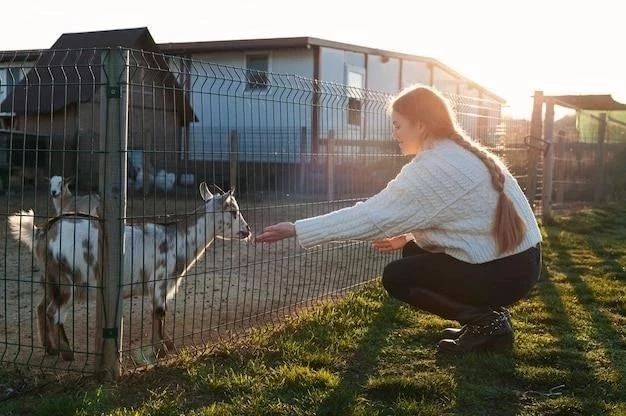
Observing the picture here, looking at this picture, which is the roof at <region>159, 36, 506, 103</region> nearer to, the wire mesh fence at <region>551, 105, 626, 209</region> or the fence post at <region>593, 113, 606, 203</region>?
the wire mesh fence at <region>551, 105, 626, 209</region>

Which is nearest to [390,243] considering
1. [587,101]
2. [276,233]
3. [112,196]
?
[276,233]

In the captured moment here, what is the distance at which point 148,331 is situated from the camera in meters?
5.76

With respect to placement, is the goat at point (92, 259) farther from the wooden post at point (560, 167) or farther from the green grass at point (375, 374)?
the wooden post at point (560, 167)

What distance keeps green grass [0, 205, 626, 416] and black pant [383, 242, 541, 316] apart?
0.43 metres

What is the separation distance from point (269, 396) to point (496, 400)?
50.2 inches

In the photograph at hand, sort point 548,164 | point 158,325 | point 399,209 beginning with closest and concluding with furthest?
point 399,209 < point 158,325 < point 548,164

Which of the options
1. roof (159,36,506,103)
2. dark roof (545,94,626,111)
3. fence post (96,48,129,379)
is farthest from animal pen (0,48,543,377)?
roof (159,36,506,103)

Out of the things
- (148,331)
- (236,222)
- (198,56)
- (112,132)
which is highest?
(198,56)

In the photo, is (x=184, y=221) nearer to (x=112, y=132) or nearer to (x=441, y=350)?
(x=112, y=132)

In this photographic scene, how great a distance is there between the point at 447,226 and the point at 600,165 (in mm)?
13918

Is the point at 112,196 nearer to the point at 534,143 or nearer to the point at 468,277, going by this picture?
the point at 468,277

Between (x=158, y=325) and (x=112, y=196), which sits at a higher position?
(x=112, y=196)

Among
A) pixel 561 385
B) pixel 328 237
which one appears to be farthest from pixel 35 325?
pixel 561 385

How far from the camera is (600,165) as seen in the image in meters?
17.1
